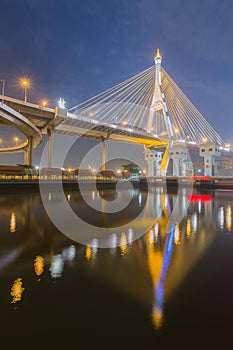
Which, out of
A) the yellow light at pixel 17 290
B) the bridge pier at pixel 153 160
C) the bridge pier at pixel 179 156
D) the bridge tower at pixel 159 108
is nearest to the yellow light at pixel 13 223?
the yellow light at pixel 17 290

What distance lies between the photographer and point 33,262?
294cm

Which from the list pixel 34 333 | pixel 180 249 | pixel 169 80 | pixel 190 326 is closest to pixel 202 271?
pixel 180 249

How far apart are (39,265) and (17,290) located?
655 millimetres

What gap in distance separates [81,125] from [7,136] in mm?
21698

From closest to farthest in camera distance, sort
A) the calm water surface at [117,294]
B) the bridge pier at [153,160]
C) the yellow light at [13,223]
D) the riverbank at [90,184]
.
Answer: the calm water surface at [117,294] < the yellow light at [13,223] < the riverbank at [90,184] < the bridge pier at [153,160]

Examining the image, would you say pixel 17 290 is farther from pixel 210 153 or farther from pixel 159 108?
pixel 159 108

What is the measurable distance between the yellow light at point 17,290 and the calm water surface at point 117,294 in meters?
0.01

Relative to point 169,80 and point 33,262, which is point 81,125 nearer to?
point 169,80

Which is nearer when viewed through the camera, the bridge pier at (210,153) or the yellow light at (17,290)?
the yellow light at (17,290)

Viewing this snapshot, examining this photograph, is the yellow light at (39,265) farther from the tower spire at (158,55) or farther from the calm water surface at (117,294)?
the tower spire at (158,55)

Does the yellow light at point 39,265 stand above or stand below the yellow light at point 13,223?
above

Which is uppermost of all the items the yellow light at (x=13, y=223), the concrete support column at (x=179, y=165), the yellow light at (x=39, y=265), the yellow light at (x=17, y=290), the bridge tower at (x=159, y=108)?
the bridge tower at (x=159, y=108)

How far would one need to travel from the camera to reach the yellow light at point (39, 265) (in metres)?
2.62

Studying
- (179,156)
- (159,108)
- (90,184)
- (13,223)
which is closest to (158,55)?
(159,108)
